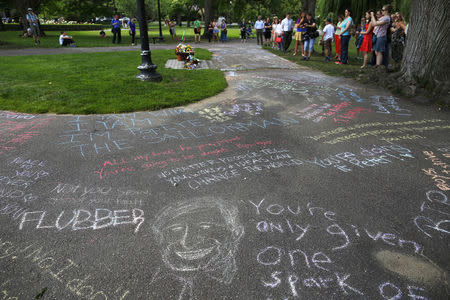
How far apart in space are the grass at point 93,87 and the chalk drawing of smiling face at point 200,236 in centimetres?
387

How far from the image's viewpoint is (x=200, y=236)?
2.67 metres

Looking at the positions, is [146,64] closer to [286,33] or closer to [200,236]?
[200,236]

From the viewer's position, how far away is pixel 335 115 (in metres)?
5.90

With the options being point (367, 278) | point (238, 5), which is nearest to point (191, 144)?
point (367, 278)

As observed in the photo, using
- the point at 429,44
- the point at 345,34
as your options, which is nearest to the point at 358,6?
the point at 345,34

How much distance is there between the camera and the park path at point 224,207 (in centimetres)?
223

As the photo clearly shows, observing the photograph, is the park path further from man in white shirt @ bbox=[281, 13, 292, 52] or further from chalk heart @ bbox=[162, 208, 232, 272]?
man in white shirt @ bbox=[281, 13, 292, 52]

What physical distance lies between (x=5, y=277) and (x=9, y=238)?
507 mm

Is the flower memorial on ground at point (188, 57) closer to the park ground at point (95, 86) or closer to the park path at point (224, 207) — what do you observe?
the park ground at point (95, 86)

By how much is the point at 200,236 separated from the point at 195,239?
6cm

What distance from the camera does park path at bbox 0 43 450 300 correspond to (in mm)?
2230

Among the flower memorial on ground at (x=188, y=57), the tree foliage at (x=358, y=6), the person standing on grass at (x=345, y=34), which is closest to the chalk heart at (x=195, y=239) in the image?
the flower memorial on ground at (x=188, y=57)

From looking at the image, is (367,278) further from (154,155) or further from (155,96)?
(155,96)

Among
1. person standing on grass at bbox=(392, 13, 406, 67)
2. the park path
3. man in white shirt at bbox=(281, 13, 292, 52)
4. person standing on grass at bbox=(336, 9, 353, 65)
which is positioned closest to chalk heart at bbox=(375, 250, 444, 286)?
the park path
